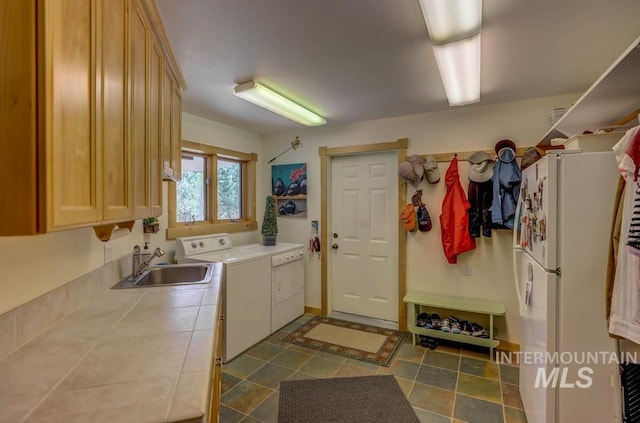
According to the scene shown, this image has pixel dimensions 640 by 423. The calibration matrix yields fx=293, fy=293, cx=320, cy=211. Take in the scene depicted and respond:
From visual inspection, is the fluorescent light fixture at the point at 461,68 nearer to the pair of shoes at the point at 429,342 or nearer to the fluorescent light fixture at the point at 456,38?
the fluorescent light fixture at the point at 456,38

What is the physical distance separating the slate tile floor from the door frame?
57 cm

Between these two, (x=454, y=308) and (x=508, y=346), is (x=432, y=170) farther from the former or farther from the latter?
(x=508, y=346)

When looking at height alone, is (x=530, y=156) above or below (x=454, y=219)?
above

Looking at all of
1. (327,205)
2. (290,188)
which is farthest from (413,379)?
(290,188)

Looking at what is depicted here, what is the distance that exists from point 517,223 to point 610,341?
0.96 meters

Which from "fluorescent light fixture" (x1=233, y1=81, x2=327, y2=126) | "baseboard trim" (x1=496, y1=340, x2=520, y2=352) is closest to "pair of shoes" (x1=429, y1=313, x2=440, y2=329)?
"baseboard trim" (x1=496, y1=340, x2=520, y2=352)

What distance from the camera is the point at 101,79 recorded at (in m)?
0.94

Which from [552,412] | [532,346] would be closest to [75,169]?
[552,412]

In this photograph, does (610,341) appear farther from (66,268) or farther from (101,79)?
(66,268)

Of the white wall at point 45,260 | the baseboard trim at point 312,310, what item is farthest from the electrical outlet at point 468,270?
the white wall at point 45,260

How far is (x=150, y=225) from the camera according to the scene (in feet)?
8.34

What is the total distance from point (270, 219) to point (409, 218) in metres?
1.67

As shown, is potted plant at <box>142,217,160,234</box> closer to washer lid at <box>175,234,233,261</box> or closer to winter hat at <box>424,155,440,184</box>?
washer lid at <box>175,234,233,261</box>

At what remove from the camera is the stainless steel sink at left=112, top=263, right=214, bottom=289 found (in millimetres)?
2031
